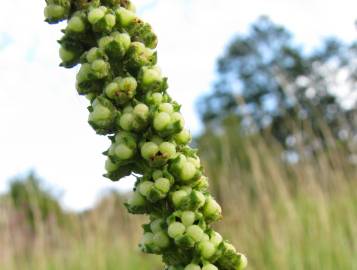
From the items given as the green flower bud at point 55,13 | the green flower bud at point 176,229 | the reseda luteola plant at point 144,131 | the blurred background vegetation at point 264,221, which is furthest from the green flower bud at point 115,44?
the blurred background vegetation at point 264,221

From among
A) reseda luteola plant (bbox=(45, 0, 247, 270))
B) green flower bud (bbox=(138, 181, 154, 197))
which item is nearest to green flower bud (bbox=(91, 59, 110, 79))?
reseda luteola plant (bbox=(45, 0, 247, 270))

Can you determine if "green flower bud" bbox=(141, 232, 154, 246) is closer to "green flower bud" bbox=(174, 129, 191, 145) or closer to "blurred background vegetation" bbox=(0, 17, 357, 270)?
"green flower bud" bbox=(174, 129, 191, 145)

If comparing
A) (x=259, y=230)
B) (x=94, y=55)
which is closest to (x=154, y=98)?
(x=94, y=55)

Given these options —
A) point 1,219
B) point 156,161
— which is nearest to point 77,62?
point 156,161

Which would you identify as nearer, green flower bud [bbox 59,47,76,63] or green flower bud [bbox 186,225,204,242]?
green flower bud [bbox 186,225,204,242]

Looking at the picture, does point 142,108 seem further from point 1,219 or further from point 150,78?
point 1,219

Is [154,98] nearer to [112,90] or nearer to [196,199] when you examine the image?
[112,90]
